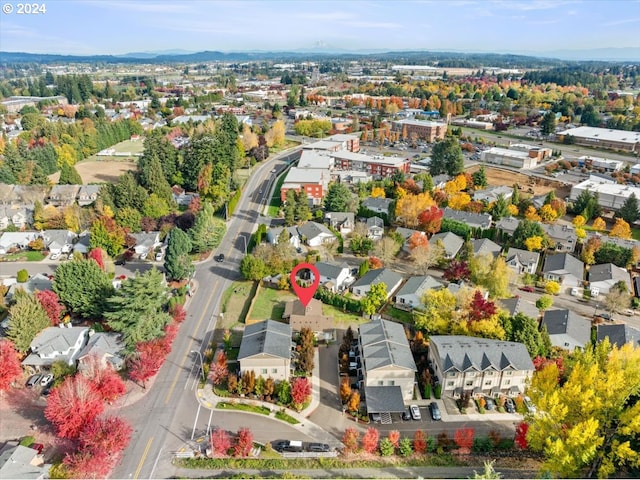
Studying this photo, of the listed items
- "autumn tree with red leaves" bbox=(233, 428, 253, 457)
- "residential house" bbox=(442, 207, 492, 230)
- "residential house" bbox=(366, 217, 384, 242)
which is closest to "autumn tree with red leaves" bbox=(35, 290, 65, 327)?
"autumn tree with red leaves" bbox=(233, 428, 253, 457)

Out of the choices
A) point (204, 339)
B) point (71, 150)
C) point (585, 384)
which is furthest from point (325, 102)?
point (585, 384)

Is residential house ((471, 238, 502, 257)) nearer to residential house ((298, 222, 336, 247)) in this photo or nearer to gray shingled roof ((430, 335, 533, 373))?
residential house ((298, 222, 336, 247))

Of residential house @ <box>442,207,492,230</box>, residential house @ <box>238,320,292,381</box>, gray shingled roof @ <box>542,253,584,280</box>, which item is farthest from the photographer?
residential house @ <box>442,207,492,230</box>

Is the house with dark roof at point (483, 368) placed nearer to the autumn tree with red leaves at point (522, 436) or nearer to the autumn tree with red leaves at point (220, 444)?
the autumn tree with red leaves at point (522, 436)

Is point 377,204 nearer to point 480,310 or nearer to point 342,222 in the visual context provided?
point 342,222

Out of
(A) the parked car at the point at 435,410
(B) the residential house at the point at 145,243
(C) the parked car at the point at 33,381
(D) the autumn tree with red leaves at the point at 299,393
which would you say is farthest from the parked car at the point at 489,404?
(B) the residential house at the point at 145,243
